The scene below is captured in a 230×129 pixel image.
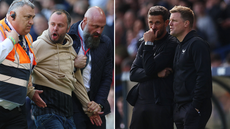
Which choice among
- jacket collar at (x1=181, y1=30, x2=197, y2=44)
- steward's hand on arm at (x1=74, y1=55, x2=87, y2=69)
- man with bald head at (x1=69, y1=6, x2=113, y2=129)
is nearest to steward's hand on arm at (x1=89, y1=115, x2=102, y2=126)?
man with bald head at (x1=69, y1=6, x2=113, y2=129)

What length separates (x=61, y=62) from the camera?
3676mm

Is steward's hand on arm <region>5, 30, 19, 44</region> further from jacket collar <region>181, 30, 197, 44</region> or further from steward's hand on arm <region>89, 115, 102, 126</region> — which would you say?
jacket collar <region>181, 30, 197, 44</region>

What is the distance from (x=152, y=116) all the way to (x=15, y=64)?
1737 millimetres

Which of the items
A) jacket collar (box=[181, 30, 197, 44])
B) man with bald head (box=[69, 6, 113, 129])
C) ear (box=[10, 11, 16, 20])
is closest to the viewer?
ear (box=[10, 11, 16, 20])

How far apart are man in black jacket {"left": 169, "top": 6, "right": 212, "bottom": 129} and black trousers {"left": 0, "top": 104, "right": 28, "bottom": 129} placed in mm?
1671

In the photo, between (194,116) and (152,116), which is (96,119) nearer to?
(152,116)

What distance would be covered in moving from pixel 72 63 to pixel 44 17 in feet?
10.5

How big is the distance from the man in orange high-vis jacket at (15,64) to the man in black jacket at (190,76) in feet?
5.30

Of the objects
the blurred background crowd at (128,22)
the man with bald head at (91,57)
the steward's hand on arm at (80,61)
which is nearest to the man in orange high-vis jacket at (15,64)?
the steward's hand on arm at (80,61)

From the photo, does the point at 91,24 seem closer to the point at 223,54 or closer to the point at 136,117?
the point at 136,117

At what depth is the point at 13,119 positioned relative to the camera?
3105mm

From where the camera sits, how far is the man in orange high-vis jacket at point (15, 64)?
2.97 metres

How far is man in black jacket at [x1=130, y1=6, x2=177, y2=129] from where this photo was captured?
381 centimetres

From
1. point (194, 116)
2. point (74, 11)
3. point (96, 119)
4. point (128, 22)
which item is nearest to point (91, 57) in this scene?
point (96, 119)
